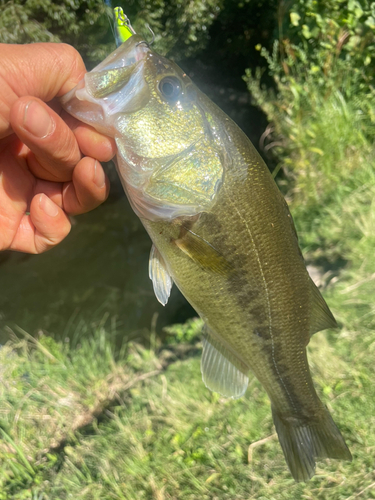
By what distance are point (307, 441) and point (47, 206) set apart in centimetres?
175

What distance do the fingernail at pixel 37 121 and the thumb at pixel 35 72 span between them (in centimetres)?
18

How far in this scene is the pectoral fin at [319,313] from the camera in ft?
4.88

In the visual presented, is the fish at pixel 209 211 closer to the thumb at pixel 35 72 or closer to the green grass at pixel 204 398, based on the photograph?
the thumb at pixel 35 72

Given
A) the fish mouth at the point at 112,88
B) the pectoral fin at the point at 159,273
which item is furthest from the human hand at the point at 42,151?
the pectoral fin at the point at 159,273

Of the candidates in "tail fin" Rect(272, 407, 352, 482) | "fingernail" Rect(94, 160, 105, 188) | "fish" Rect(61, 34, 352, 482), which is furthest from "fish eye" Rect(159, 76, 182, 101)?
"tail fin" Rect(272, 407, 352, 482)

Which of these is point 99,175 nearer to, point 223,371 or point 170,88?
point 170,88

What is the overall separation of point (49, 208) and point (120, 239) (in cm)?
289

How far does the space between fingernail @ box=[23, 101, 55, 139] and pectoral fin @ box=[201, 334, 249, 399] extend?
3.81 feet

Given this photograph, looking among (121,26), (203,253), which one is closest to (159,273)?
(203,253)

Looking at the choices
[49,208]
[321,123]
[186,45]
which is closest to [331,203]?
[321,123]

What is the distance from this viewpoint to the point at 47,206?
5.44ft

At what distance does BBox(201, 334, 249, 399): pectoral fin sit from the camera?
1595 millimetres

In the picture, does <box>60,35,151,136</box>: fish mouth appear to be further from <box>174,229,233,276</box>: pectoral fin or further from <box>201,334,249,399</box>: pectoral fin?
<box>201,334,249,399</box>: pectoral fin

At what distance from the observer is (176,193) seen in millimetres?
1320
